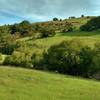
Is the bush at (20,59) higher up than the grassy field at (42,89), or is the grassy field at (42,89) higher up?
the bush at (20,59)

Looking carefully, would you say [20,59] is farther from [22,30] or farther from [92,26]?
[22,30]

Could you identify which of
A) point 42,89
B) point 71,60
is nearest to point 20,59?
point 71,60

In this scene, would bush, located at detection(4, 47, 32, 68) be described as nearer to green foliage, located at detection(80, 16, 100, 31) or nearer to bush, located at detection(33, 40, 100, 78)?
bush, located at detection(33, 40, 100, 78)

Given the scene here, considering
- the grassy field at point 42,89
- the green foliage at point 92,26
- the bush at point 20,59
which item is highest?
the green foliage at point 92,26

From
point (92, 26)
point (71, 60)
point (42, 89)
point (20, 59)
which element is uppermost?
point (92, 26)

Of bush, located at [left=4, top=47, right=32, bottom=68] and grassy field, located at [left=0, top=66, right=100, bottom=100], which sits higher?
bush, located at [left=4, top=47, right=32, bottom=68]

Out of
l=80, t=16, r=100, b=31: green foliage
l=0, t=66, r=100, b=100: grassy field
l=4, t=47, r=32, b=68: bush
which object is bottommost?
l=0, t=66, r=100, b=100: grassy field

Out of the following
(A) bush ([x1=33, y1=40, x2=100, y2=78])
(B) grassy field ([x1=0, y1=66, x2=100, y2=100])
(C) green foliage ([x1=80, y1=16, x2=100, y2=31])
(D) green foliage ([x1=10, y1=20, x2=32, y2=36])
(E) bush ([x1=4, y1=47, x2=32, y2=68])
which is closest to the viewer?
(B) grassy field ([x1=0, y1=66, x2=100, y2=100])

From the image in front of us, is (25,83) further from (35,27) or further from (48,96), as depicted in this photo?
(35,27)

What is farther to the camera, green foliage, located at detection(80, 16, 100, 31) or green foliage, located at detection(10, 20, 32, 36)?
green foliage, located at detection(10, 20, 32, 36)

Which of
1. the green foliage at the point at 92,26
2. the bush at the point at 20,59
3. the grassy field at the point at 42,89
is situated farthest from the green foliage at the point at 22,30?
the grassy field at the point at 42,89

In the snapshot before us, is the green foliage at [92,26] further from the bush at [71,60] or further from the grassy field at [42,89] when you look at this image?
the grassy field at [42,89]

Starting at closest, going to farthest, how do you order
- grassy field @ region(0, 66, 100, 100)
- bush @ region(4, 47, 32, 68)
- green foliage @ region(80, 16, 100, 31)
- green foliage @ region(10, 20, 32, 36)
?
1. grassy field @ region(0, 66, 100, 100)
2. bush @ region(4, 47, 32, 68)
3. green foliage @ region(80, 16, 100, 31)
4. green foliage @ region(10, 20, 32, 36)

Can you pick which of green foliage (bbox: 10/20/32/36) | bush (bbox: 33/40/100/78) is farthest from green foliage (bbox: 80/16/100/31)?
bush (bbox: 33/40/100/78)
